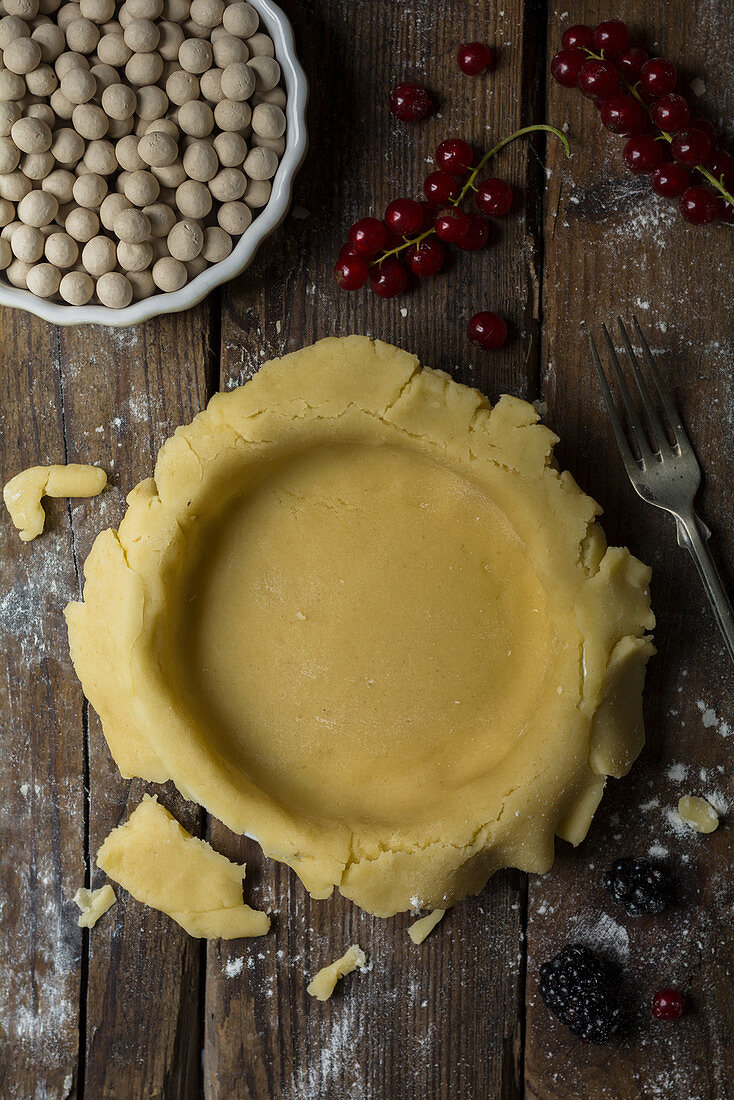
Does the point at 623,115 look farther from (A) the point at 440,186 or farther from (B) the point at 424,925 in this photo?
(B) the point at 424,925

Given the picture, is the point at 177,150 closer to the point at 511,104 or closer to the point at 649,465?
the point at 511,104

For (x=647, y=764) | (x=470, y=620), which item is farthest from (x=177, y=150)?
(x=647, y=764)

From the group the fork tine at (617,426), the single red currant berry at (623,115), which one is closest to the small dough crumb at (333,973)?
the fork tine at (617,426)

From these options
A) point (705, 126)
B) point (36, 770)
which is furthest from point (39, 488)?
point (705, 126)

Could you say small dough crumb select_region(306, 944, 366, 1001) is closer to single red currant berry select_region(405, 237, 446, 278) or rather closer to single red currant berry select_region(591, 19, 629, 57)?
single red currant berry select_region(405, 237, 446, 278)

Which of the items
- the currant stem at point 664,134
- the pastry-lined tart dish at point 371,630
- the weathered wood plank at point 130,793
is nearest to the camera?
the pastry-lined tart dish at point 371,630

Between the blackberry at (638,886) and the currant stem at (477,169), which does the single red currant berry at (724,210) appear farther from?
the blackberry at (638,886)
